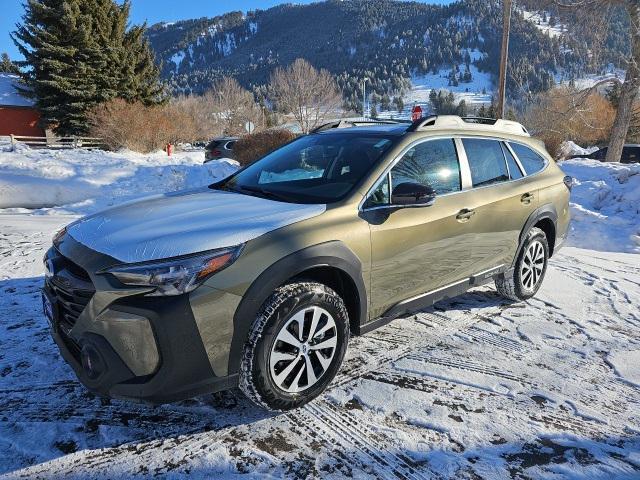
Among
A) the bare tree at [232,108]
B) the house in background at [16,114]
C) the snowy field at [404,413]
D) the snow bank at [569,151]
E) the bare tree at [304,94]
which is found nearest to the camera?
the snowy field at [404,413]

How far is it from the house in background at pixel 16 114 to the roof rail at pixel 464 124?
3929cm

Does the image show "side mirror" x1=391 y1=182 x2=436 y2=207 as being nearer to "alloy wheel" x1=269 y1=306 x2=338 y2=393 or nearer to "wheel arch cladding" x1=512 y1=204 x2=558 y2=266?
"alloy wheel" x1=269 y1=306 x2=338 y2=393

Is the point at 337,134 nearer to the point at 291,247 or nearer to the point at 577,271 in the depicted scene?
the point at 291,247

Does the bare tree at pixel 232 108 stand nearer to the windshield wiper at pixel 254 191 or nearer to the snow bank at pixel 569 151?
the snow bank at pixel 569 151

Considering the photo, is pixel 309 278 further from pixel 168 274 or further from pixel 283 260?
pixel 168 274

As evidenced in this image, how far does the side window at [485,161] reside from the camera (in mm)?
3799

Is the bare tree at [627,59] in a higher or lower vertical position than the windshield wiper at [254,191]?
higher

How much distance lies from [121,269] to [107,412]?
98 centimetres

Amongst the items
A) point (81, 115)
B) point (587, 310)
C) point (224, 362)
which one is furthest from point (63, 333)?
point (81, 115)

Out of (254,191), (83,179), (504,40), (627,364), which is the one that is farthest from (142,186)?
(504,40)

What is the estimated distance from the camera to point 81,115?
29.5 meters

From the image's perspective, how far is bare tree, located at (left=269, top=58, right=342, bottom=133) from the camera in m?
45.4

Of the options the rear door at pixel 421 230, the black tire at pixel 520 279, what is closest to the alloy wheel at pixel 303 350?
the rear door at pixel 421 230

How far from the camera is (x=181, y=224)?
2605mm
